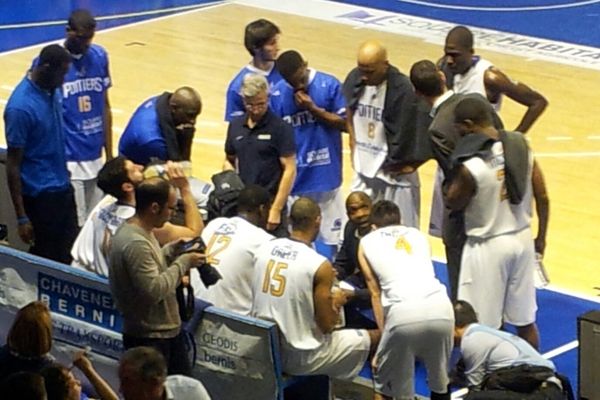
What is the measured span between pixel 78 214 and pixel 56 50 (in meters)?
1.73

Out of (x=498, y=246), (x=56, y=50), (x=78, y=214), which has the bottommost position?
(x=78, y=214)

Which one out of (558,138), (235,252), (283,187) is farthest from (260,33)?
(558,138)

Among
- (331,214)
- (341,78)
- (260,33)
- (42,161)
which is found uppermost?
(260,33)

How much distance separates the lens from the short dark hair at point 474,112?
856 cm

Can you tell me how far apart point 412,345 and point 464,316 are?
34cm

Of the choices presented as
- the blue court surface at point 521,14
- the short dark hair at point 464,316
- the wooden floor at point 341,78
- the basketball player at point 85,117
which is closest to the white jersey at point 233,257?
the short dark hair at point 464,316

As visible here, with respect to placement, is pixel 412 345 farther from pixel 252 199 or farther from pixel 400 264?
pixel 252 199

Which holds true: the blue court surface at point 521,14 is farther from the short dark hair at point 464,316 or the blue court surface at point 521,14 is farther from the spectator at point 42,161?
the short dark hair at point 464,316

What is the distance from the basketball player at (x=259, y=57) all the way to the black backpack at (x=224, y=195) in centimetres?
116

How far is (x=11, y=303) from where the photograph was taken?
872 cm

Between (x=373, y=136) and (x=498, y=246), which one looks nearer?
(x=498, y=246)

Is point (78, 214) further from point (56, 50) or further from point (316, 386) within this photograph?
point (316, 386)

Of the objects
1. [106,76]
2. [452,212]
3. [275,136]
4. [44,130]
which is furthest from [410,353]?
[106,76]

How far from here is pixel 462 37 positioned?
32.2 feet
